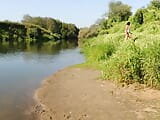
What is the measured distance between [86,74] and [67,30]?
287ft

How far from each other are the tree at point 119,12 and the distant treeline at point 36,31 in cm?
1993

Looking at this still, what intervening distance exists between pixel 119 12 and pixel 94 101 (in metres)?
62.2

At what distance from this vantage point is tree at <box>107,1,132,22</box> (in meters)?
70.7

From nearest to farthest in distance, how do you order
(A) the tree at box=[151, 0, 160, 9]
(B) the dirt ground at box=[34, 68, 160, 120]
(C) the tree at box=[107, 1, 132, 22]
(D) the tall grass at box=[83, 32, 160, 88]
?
(B) the dirt ground at box=[34, 68, 160, 120] → (D) the tall grass at box=[83, 32, 160, 88] → (A) the tree at box=[151, 0, 160, 9] → (C) the tree at box=[107, 1, 132, 22]

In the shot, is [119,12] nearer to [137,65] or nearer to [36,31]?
[36,31]

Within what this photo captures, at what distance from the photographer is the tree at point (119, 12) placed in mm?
70650

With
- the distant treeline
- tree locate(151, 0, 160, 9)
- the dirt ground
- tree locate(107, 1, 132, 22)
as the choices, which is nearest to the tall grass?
the dirt ground

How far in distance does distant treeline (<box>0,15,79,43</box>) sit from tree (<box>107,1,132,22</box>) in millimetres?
19934

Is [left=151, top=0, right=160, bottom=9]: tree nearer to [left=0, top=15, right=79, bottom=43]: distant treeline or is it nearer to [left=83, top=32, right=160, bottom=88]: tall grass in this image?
[left=0, top=15, right=79, bottom=43]: distant treeline

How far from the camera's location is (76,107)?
11.6m

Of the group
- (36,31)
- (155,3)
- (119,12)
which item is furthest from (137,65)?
(36,31)

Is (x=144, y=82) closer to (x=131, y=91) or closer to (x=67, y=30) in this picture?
(x=131, y=91)

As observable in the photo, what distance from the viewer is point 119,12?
7262 cm

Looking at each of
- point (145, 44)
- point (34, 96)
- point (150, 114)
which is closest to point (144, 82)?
point (145, 44)
